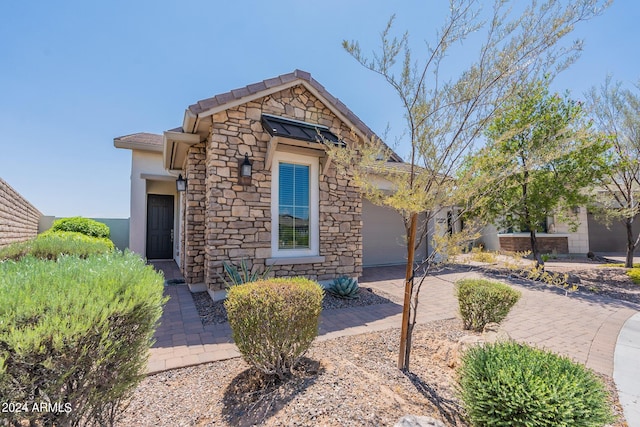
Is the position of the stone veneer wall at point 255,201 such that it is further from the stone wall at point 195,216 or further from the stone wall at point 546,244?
the stone wall at point 546,244

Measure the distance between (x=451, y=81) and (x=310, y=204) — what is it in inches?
182

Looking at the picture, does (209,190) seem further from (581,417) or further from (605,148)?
(605,148)

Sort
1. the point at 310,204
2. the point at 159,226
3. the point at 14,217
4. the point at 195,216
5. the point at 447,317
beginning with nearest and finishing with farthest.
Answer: the point at 447,317, the point at 310,204, the point at 195,216, the point at 14,217, the point at 159,226

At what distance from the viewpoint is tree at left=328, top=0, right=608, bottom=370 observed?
288cm

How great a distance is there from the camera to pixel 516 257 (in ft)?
9.96

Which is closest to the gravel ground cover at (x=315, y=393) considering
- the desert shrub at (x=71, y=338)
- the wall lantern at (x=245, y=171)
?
the desert shrub at (x=71, y=338)

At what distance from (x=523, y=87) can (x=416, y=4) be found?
5.57 feet

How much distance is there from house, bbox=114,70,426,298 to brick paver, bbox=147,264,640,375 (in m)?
1.39

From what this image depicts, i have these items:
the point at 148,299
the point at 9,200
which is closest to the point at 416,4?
the point at 148,299

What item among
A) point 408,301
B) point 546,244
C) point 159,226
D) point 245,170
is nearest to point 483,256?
point 408,301

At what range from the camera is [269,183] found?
6.68 m

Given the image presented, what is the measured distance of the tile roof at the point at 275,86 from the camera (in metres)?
5.93

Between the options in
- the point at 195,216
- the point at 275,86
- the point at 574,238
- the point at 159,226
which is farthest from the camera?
the point at 574,238

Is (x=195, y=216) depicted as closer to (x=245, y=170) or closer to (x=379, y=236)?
(x=245, y=170)
